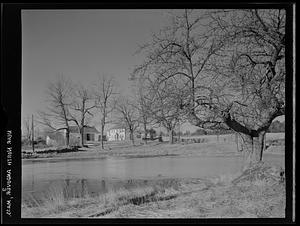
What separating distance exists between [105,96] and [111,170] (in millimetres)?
452

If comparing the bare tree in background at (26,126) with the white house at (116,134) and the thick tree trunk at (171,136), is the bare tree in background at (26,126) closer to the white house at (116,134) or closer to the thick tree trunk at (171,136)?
the white house at (116,134)

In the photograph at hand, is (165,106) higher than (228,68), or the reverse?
(228,68)

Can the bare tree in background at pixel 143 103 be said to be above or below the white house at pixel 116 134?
above

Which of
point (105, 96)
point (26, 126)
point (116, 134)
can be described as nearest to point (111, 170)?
point (116, 134)

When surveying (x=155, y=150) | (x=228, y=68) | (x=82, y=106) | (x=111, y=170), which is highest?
(x=228, y=68)

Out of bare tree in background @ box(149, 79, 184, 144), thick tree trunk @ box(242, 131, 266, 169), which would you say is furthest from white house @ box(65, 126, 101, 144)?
thick tree trunk @ box(242, 131, 266, 169)

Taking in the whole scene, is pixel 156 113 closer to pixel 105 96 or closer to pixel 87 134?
pixel 105 96

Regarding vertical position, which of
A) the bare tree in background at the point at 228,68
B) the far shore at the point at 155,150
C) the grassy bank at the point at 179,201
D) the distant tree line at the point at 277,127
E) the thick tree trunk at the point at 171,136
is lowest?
the grassy bank at the point at 179,201

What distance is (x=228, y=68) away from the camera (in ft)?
7.02

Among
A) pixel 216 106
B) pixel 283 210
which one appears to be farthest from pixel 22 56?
pixel 283 210

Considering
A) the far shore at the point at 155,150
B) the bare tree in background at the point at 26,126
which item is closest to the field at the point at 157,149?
the far shore at the point at 155,150

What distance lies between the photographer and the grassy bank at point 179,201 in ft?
6.82

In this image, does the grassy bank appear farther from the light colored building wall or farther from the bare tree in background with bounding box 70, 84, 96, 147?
the bare tree in background with bounding box 70, 84, 96, 147
